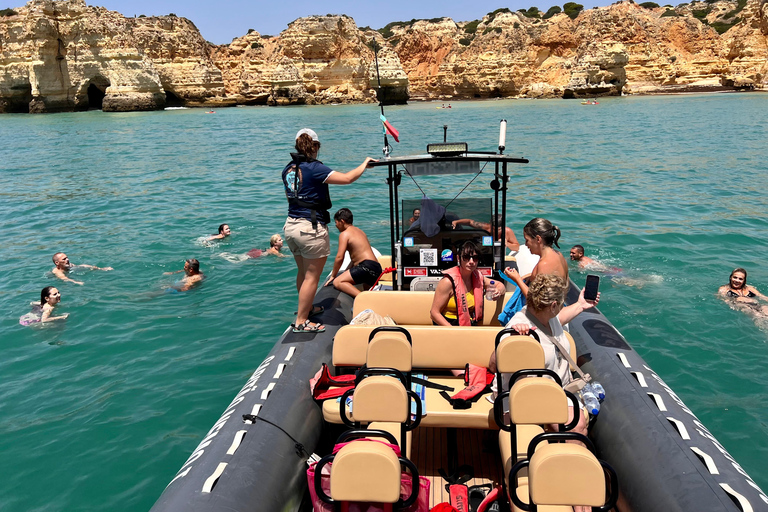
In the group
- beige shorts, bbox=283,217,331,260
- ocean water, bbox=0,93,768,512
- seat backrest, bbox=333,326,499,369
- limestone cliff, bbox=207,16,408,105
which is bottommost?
ocean water, bbox=0,93,768,512

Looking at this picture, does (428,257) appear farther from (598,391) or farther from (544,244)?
(598,391)

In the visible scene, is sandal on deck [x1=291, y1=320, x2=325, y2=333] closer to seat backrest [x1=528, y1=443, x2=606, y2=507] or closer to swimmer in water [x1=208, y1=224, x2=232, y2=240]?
seat backrest [x1=528, y1=443, x2=606, y2=507]

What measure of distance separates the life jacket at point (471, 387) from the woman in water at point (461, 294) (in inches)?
26.6

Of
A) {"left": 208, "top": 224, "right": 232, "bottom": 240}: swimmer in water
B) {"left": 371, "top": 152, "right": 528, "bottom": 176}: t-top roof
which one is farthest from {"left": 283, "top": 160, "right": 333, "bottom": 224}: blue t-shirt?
{"left": 208, "top": 224, "right": 232, "bottom": 240}: swimmer in water

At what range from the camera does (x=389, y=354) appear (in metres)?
3.92

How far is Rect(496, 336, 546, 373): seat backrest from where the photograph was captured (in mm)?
3695

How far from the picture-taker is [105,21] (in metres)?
58.4

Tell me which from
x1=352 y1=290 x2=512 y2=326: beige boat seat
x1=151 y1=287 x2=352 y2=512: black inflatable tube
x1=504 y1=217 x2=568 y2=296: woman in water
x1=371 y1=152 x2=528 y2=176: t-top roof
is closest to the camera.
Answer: x1=151 y1=287 x2=352 y2=512: black inflatable tube

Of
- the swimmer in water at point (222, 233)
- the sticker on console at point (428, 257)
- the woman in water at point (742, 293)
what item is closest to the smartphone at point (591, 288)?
the sticker on console at point (428, 257)

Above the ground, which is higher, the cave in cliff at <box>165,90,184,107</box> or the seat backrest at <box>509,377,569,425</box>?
the cave in cliff at <box>165,90,184,107</box>

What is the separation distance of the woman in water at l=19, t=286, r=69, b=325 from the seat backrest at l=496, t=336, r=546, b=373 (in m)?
7.95

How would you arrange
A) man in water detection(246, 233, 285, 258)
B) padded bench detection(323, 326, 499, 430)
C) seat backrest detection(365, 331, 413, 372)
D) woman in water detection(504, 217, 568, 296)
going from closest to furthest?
seat backrest detection(365, 331, 413, 372), padded bench detection(323, 326, 499, 430), woman in water detection(504, 217, 568, 296), man in water detection(246, 233, 285, 258)

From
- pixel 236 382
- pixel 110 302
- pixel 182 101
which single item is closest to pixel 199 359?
pixel 236 382

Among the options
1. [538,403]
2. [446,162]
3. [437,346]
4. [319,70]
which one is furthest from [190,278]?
[319,70]
